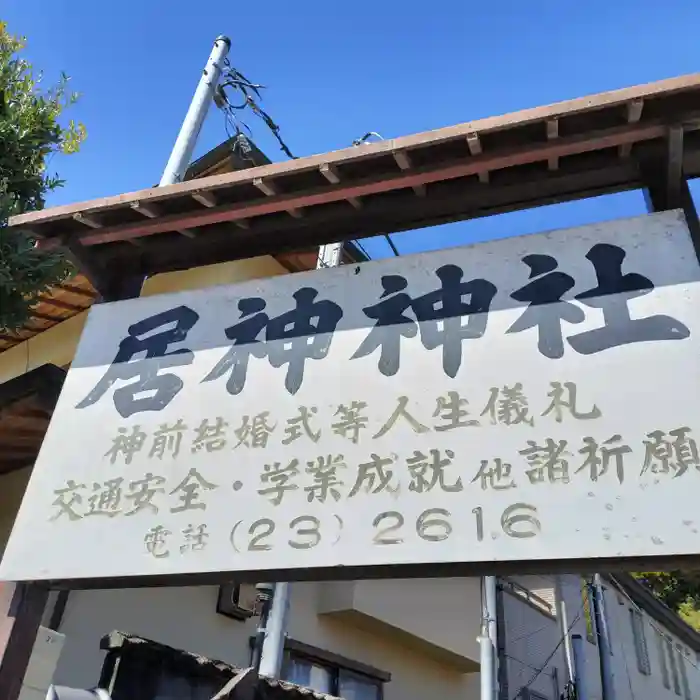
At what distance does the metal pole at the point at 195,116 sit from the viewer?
762 cm

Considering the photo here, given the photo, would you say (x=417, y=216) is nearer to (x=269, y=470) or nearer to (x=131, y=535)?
(x=269, y=470)

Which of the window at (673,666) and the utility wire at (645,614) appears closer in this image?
the utility wire at (645,614)

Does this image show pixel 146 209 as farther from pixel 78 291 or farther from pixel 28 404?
pixel 78 291

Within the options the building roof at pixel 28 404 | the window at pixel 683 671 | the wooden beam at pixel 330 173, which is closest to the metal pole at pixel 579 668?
the building roof at pixel 28 404

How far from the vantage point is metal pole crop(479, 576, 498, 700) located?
8711mm

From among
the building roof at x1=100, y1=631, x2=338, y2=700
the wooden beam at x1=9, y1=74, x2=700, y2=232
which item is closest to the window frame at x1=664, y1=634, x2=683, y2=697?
the building roof at x1=100, y1=631, x2=338, y2=700

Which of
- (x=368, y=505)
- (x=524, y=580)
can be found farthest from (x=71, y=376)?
(x=524, y=580)

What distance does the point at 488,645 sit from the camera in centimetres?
908

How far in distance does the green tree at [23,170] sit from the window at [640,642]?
21008 mm

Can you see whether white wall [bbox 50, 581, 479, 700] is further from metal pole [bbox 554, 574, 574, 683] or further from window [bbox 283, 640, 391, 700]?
metal pole [bbox 554, 574, 574, 683]

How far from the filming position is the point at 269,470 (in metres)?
4.19

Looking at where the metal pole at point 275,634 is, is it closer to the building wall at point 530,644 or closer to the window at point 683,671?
the building wall at point 530,644

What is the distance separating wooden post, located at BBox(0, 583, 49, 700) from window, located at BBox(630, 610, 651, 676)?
20947 millimetres

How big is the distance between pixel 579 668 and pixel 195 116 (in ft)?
41.4
